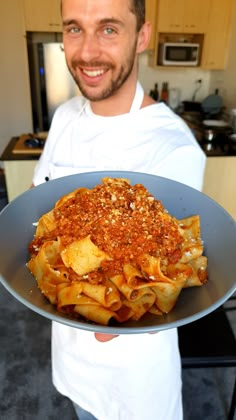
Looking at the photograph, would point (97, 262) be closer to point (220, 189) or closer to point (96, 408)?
point (96, 408)

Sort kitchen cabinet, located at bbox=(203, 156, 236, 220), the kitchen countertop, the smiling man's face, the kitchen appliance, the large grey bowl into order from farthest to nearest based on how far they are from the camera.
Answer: the kitchen appliance, kitchen cabinet, located at bbox=(203, 156, 236, 220), the kitchen countertop, the smiling man's face, the large grey bowl

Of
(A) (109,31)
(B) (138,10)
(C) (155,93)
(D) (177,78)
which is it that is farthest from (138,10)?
(D) (177,78)

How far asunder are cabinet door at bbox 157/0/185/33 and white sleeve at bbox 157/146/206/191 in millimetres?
2991

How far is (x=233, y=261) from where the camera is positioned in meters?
0.63

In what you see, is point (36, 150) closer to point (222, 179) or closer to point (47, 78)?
point (222, 179)

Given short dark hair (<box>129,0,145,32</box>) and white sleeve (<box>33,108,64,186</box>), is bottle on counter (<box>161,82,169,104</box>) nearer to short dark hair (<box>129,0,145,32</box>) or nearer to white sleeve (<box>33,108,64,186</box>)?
white sleeve (<box>33,108,64,186</box>)

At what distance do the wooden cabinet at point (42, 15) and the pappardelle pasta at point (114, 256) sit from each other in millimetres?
3251

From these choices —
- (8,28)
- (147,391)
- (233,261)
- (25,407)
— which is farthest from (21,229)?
(8,28)

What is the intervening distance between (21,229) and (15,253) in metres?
0.07

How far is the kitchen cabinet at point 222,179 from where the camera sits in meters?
2.61

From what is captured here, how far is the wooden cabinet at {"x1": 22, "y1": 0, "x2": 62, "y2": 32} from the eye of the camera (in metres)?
3.30

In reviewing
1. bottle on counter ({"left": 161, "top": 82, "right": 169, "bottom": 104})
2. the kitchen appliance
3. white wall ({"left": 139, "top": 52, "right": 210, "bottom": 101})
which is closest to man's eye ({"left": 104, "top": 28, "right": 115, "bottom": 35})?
the kitchen appliance

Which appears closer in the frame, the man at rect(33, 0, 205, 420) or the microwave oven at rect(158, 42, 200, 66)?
the man at rect(33, 0, 205, 420)

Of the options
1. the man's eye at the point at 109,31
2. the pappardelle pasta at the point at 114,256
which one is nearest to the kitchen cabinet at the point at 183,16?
the man's eye at the point at 109,31
